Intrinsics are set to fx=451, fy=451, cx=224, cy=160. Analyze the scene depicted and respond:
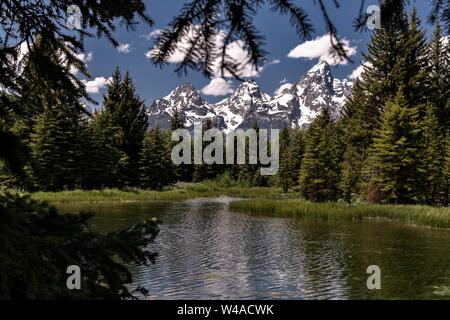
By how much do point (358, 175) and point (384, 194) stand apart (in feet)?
22.8

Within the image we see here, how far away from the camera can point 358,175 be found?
3872 cm

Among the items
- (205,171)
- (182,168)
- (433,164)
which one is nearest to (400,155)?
(433,164)

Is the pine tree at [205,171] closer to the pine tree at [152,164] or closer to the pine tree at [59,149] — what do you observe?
the pine tree at [152,164]

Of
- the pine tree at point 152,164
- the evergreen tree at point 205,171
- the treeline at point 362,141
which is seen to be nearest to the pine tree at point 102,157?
the treeline at point 362,141

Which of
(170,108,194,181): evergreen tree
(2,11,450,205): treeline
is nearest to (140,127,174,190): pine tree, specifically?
(2,11,450,205): treeline

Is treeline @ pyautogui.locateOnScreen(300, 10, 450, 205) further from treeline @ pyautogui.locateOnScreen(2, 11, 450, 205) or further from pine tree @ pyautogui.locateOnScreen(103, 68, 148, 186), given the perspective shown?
pine tree @ pyautogui.locateOnScreen(103, 68, 148, 186)

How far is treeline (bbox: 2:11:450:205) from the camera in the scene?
30.9 metres

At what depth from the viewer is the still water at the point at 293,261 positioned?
1033 centimetres

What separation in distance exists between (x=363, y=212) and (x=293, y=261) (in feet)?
43.5

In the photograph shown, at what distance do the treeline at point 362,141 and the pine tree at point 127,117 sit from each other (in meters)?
0.12

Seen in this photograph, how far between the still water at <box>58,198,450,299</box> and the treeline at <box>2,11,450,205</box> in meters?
8.58

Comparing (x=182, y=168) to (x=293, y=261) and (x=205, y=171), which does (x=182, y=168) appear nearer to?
(x=205, y=171)

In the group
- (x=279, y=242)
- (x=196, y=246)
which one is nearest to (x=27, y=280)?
(x=196, y=246)

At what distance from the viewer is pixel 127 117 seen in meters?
53.6
